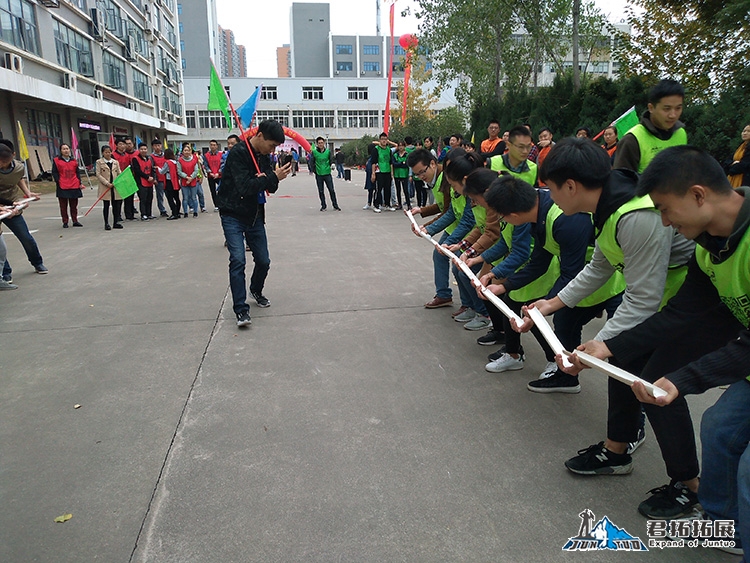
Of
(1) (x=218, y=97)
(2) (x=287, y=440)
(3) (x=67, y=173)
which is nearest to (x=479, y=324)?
(2) (x=287, y=440)

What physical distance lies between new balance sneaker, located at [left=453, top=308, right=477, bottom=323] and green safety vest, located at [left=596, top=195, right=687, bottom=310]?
251cm

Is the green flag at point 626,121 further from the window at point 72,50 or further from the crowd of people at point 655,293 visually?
the window at point 72,50

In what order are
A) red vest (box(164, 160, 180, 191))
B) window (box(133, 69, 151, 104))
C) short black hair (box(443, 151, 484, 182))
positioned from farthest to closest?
window (box(133, 69, 151, 104)) → red vest (box(164, 160, 180, 191)) → short black hair (box(443, 151, 484, 182))

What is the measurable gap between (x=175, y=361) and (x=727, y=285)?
3.57 metres

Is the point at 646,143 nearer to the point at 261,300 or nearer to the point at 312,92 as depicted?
the point at 261,300

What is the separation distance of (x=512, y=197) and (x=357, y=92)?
7941 cm

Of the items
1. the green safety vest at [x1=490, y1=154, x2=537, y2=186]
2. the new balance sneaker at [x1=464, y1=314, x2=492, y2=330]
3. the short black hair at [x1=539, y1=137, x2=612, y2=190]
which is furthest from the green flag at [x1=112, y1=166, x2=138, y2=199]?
the short black hair at [x1=539, y1=137, x2=612, y2=190]

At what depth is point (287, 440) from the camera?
2979 millimetres

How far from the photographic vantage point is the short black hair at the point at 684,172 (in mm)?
1846

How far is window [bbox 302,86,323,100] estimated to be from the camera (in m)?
76.8

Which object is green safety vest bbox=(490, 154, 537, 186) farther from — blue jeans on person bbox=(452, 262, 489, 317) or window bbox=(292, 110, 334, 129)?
window bbox=(292, 110, 334, 129)

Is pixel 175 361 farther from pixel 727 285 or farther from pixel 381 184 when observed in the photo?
pixel 381 184

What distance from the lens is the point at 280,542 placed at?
2.18m

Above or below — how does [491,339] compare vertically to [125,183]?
below
